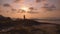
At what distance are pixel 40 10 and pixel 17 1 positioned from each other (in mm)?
261

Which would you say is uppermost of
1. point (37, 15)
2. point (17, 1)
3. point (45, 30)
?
point (17, 1)

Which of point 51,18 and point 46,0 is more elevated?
point 46,0

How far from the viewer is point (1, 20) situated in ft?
5.75

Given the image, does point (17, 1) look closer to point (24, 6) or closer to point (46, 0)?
point (24, 6)

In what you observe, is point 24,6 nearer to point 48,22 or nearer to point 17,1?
point 17,1

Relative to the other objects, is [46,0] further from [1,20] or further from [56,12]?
[1,20]

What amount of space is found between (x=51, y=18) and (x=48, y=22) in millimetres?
60

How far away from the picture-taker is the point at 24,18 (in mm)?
1769

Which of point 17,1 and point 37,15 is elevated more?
point 17,1

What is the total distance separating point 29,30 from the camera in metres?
1.64

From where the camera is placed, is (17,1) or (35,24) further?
(17,1)

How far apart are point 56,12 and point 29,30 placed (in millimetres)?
354

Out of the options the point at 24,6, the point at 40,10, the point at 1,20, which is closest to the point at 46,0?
the point at 40,10

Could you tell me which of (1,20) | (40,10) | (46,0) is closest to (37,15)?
(40,10)
